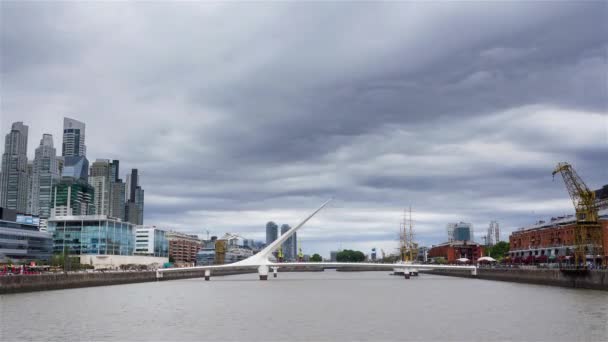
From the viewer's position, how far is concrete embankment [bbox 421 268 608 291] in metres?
55.5

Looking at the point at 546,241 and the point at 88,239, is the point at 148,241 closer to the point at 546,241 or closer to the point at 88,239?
the point at 88,239

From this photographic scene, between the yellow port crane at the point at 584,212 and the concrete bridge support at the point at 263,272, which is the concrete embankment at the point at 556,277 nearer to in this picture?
the yellow port crane at the point at 584,212

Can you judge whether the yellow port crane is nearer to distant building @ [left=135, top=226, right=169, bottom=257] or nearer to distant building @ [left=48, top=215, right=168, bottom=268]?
distant building @ [left=48, top=215, right=168, bottom=268]

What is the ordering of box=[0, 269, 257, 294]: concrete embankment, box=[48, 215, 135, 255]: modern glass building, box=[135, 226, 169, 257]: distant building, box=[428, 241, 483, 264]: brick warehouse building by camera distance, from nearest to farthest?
1. box=[0, 269, 257, 294]: concrete embankment
2. box=[48, 215, 135, 255]: modern glass building
3. box=[135, 226, 169, 257]: distant building
4. box=[428, 241, 483, 264]: brick warehouse building

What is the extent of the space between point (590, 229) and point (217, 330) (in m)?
49.7

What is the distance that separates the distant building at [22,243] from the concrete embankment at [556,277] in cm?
7278

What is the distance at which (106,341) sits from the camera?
2752 centimetres

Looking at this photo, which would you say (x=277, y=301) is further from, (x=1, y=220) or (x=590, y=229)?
(x=1, y=220)

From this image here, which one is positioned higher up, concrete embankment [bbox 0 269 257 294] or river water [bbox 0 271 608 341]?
concrete embankment [bbox 0 269 257 294]

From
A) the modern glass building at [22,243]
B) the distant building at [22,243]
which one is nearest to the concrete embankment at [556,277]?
the distant building at [22,243]

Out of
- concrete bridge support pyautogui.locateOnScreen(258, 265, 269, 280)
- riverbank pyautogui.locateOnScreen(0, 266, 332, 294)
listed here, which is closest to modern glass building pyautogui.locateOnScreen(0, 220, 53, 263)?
riverbank pyautogui.locateOnScreen(0, 266, 332, 294)

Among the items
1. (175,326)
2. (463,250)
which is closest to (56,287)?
(175,326)

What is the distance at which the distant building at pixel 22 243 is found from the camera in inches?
3853

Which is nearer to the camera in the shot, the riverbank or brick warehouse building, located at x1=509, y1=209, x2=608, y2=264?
the riverbank
